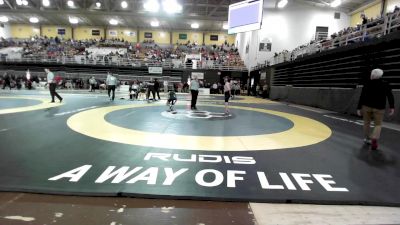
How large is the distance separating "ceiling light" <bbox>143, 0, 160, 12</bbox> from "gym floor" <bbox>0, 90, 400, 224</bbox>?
3229cm

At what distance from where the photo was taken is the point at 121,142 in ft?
17.6

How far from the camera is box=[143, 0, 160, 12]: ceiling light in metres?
35.4

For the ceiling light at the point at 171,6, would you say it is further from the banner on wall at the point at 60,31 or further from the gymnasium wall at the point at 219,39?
the banner on wall at the point at 60,31

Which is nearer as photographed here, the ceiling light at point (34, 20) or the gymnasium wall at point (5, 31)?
the ceiling light at point (34, 20)

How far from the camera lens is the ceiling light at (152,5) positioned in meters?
35.4

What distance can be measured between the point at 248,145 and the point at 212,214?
9.66 feet

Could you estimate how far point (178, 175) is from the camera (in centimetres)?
358

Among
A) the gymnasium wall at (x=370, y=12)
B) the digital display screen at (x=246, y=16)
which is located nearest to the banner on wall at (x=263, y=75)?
the digital display screen at (x=246, y=16)

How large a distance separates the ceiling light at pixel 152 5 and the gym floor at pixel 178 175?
3229cm

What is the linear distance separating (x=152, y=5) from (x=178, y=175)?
117ft

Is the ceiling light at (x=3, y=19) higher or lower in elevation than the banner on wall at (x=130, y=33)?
higher

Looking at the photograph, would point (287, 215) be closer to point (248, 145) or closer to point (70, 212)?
point (70, 212)

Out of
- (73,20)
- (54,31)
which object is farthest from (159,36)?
(54,31)

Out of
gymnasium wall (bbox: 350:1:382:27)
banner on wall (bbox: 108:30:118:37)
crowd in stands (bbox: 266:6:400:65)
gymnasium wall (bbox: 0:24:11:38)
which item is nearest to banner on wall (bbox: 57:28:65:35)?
banner on wall (bbox: 108:30:118:37)
